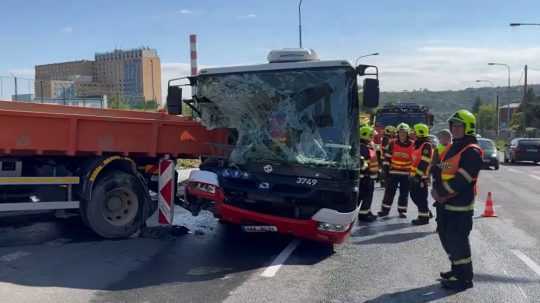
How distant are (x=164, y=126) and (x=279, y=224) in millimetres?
2625

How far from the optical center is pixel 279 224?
24.0 ft

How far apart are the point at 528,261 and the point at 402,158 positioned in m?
3.78

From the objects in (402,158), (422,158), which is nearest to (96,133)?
(422,158)

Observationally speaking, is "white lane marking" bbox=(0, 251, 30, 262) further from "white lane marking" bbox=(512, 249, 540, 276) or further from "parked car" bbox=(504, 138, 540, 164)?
"parked car" bbox=(504, 138, 540, 164)

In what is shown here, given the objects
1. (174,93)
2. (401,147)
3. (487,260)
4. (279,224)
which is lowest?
(487,260)

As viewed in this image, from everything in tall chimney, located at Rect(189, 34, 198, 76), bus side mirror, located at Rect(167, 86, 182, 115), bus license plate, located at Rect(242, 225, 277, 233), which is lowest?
bus license plate, located at Rect(242, 225, 277, 233)

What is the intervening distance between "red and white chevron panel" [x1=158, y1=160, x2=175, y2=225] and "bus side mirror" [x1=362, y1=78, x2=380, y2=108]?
10.1ft

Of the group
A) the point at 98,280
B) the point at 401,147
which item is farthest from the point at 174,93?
the point at 401,147

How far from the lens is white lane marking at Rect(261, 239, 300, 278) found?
6.69 meters

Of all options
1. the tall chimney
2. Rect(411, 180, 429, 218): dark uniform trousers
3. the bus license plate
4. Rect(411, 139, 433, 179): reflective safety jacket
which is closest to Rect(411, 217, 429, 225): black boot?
Rect(411, 180, 429, 218): dark uniform trousers

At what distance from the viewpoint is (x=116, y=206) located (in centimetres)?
858

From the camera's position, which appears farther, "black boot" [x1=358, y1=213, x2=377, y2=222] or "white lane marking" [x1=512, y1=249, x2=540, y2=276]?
"black boot" [x1=358, y1=213, x2=377, y2=222]

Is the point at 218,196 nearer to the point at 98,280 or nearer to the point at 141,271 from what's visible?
the point at 141,271

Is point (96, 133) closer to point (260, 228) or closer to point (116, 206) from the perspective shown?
point (116, 206)
